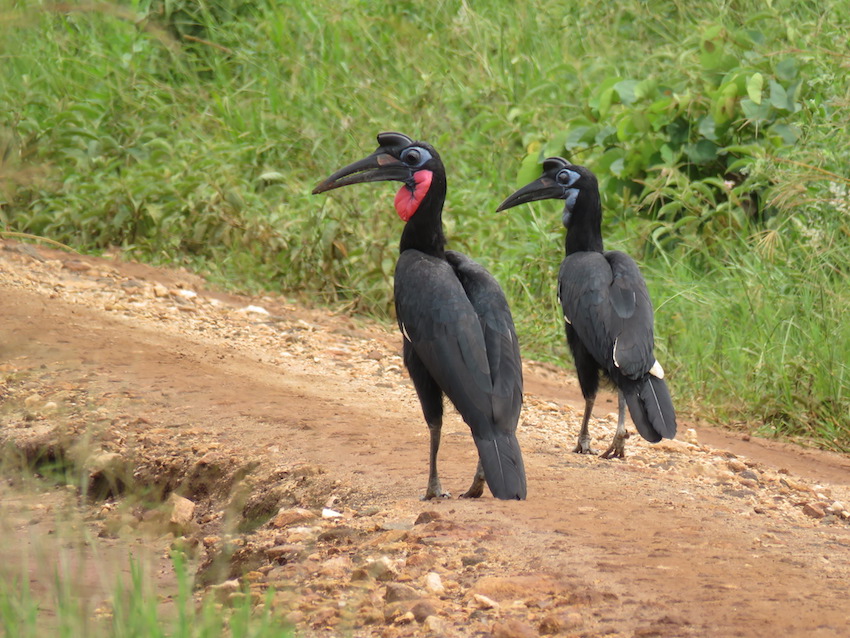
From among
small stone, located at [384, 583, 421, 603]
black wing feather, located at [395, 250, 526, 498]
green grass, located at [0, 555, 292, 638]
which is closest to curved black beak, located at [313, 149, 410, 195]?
black wing feather, located at [395, 250, 526, 498]

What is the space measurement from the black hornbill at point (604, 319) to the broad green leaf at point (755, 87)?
2377mm

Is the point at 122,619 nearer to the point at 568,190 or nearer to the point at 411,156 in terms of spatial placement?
the point at 411,156

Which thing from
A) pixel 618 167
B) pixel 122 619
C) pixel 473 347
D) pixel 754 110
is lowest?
pixel 122 619

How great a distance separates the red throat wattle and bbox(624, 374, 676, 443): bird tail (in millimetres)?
1212

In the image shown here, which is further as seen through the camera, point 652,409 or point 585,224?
point 585,224

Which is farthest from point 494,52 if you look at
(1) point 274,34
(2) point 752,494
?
(2) point 752,494

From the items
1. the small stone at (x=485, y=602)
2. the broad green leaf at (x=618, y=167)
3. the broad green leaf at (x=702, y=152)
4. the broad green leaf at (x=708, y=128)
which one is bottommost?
the small stone at (x=485, y=602)

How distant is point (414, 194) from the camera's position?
4418mm

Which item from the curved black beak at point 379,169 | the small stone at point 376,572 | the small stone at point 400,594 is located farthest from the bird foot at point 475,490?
the curved black beak at point 379,169

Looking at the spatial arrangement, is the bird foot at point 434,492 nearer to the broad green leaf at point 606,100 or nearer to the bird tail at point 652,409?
the bird tail at point 652,409

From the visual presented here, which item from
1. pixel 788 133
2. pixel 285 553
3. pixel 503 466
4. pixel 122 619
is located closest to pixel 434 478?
pixel 503 466

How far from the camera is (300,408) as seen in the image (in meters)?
5.36

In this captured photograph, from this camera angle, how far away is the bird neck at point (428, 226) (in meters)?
4.38

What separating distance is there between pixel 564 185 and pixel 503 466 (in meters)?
2.42
